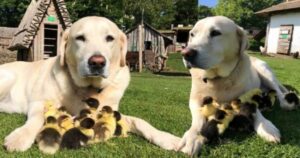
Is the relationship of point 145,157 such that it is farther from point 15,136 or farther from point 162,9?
point 162,9

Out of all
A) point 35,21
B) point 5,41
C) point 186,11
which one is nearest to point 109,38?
point 35,21

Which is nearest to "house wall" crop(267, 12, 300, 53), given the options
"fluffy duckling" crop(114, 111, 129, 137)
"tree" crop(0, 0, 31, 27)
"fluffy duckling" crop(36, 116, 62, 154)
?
"tree" crop(0, 0, 31, 27)

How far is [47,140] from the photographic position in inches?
136

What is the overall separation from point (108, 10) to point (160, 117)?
30.1 metres

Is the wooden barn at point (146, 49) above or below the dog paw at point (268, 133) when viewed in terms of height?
below

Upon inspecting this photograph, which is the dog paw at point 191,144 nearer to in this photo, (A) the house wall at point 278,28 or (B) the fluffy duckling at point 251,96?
(B) the fluffy duckling at point 251,96

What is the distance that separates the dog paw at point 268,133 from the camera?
3.60 m

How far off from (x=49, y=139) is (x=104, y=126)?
1.72ft

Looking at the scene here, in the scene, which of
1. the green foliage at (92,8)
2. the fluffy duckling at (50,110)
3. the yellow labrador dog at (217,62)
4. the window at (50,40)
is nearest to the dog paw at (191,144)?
the yellow labrador dog at (217,62)

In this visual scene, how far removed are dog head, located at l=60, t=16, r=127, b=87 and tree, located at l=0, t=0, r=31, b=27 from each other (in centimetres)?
3202

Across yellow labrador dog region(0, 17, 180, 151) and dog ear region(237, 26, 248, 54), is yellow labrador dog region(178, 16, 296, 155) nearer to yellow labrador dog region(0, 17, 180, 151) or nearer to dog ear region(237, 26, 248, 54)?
dog ear region(237, 26, 248, 54)

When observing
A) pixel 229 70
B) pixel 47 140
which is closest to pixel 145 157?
pixel 47 140

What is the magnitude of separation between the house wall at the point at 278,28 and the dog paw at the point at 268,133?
85.1 feet

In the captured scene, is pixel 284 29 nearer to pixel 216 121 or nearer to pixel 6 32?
pixel 6 32
